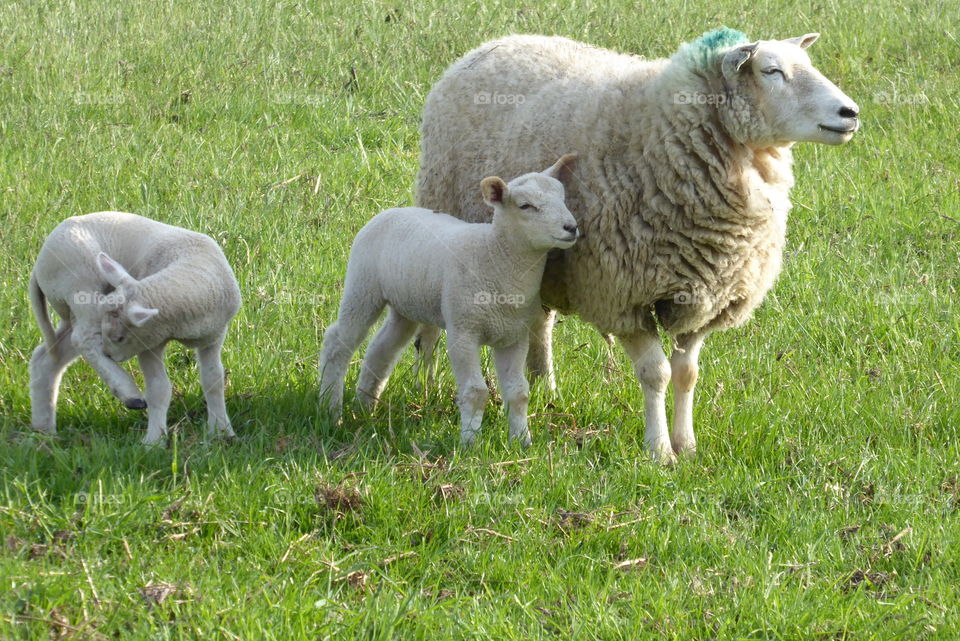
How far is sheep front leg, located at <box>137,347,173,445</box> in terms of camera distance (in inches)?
171

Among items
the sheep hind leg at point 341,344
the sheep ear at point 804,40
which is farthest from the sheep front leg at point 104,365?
the sheep ear at point 804,40

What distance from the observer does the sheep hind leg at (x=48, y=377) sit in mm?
4520

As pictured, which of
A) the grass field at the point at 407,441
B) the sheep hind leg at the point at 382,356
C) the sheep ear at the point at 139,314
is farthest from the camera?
the sheep hind leg at the point at 382,356

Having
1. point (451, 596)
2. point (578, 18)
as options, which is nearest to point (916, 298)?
point (451, 596)

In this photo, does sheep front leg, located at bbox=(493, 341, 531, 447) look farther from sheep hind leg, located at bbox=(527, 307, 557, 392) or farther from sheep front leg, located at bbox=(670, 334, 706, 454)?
sheep hind leg, located at bbox=(527, 307, 557, 392)

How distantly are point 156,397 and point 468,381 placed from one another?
3.83ft

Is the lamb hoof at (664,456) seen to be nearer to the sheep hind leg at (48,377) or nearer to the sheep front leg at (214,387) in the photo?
the sheep front leg at (214,387)

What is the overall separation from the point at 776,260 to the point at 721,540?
1.34 meters

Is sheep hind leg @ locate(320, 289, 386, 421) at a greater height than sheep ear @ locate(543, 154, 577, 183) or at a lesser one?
lesser

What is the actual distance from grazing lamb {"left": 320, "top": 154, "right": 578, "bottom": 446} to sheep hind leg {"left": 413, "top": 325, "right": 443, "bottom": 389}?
461mm

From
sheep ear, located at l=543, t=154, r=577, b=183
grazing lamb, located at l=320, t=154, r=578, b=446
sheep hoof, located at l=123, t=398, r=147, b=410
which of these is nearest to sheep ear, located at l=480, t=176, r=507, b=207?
grazing lamb, located at l=320, t=154, r=578, b=446

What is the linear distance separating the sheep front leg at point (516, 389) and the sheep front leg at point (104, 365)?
139 cm

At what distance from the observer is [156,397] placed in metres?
4.38

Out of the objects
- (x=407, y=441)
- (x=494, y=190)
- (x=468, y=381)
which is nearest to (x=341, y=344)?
(x=407, y=441)
